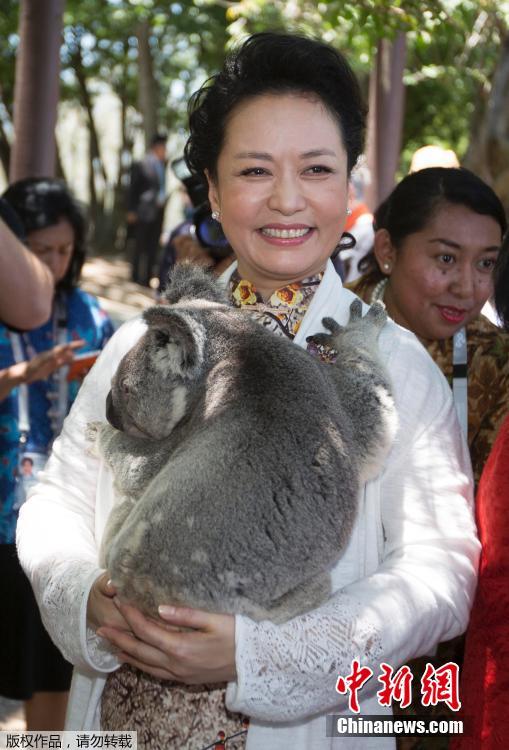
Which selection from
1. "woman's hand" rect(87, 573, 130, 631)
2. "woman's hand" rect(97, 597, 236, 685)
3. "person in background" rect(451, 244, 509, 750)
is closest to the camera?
"woman's hand" rect(97, 597, 236, 685)

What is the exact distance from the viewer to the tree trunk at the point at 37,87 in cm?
450

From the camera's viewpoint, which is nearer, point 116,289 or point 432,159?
point 432,159

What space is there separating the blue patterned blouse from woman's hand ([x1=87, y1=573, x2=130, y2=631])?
5.47ft

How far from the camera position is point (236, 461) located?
4.95 ft

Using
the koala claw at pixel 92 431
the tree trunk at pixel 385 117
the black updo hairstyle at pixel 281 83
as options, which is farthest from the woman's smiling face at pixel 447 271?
the tree trunk at pixel 385 117

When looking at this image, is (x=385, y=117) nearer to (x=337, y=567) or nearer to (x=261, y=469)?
(x=337, y=567)

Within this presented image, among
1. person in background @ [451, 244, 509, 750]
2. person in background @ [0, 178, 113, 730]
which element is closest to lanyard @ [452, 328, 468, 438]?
person in background @ [451, 244, 509, 750]

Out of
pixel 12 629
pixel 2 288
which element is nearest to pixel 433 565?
pixel 2 288

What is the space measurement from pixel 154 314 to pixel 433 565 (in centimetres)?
67

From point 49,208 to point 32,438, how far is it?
1.02 metres

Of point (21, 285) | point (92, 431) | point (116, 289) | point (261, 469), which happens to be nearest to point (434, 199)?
point (21, 285)

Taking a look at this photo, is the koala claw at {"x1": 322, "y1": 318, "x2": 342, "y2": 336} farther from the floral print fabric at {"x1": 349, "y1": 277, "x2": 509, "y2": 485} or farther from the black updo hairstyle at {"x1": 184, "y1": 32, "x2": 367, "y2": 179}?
the floral print fabric at {"x1": 349, "y1": 277, "x2": 509, "y2": 485}

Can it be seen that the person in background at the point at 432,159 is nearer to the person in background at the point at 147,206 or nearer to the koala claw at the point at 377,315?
the koala claw at the point at 377,315

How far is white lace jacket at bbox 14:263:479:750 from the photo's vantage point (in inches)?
59.5
